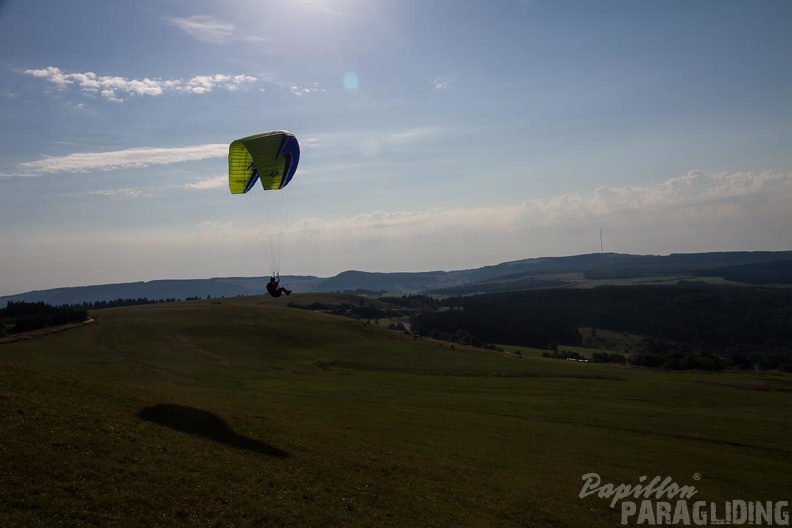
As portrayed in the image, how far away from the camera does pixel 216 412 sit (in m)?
28.2

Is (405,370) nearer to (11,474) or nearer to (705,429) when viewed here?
(705,429)

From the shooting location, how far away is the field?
16719mm

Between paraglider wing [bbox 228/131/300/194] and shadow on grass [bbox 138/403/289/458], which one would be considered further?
paraglider wing [bbox 228/131/300/194]

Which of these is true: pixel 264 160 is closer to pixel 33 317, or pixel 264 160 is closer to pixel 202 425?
pixel 202 425

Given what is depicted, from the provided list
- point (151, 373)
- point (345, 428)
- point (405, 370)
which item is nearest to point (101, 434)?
point (345, 428)

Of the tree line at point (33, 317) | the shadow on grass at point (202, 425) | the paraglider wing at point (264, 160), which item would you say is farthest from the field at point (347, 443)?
the tree line at point (33, 317)

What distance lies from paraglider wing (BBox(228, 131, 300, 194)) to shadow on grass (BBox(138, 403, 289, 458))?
16078 millimetres

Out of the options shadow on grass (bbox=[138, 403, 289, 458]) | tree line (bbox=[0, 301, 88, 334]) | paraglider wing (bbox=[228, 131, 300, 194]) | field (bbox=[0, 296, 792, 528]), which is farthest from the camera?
tree line (bbox=[0, 301, 88, 334])

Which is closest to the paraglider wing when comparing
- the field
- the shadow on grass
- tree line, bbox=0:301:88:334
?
the field

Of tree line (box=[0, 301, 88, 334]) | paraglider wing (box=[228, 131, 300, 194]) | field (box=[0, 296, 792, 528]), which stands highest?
paraglider wing (box=[228, 131, 300, 194])

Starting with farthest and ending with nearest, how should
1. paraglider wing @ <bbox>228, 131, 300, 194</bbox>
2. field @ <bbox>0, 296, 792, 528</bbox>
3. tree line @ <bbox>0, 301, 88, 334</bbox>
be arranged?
tree line @ <bbox>0, 301, 88, 334</bbox>
paraglider wing @ <bbox>228, 131, 300, 194</bbox>
field @ <bbox>0, 296, 792, 528</bbox>

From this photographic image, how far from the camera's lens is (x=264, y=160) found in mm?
34250

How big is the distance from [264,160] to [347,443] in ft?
63.5

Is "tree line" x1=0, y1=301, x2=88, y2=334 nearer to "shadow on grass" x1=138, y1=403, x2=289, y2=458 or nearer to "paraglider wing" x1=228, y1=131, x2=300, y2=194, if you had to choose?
"paraglider wing" x1=228, y1=131, x2=300, y2=194
